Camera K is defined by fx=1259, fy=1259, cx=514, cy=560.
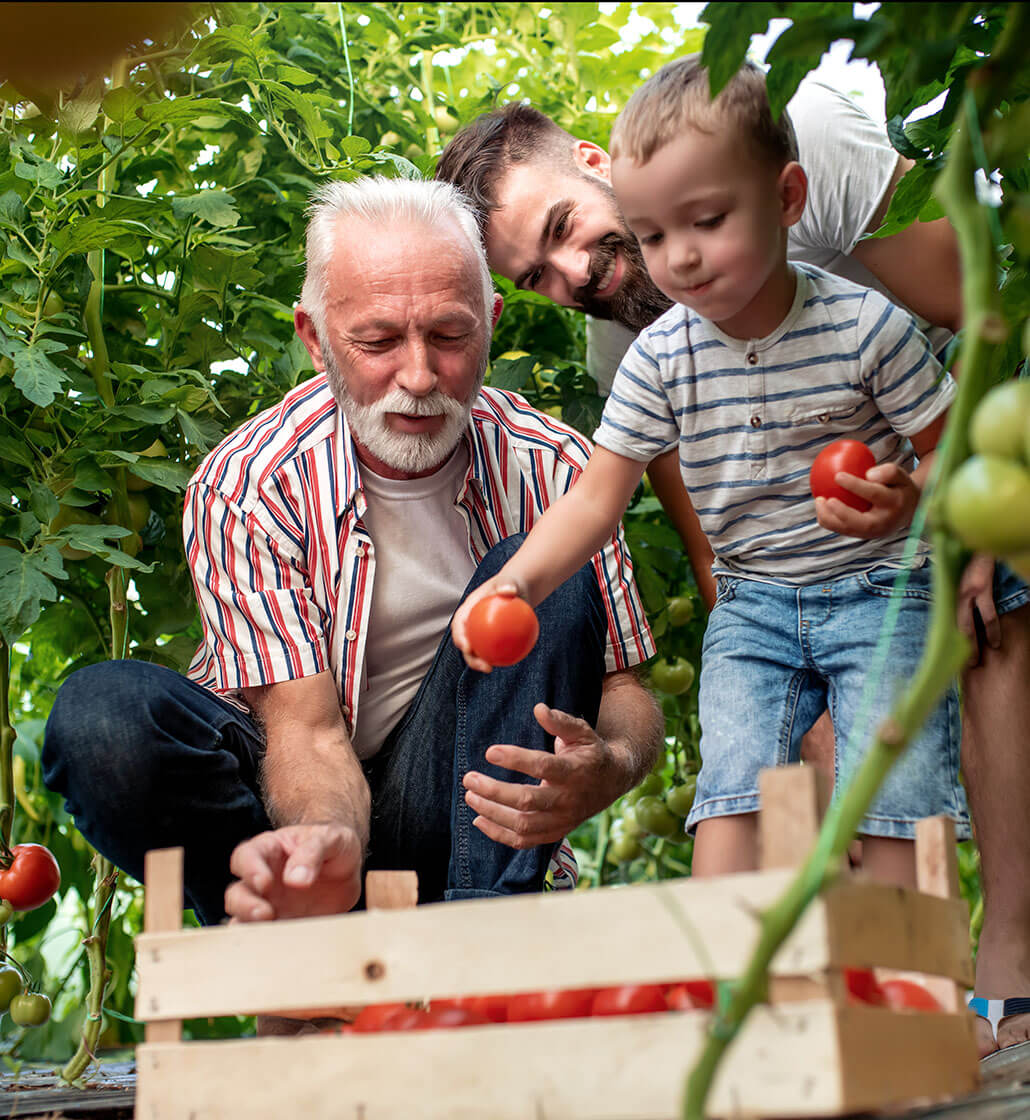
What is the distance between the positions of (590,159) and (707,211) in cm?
111

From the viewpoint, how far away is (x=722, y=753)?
181 centimetres

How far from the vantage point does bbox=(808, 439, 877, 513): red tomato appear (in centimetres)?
155

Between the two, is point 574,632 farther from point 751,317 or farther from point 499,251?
point 499,251

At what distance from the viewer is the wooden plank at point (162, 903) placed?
3.54 feet

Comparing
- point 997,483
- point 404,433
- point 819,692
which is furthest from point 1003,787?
point 997,483

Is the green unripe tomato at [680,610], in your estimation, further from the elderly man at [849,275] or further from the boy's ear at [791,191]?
the boy's ear at [791,191]

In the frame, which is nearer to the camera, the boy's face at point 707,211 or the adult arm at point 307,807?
the adult arm at point 307,807

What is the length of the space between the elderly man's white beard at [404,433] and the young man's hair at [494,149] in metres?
0.55

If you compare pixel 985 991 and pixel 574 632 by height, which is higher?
pixel 574 632

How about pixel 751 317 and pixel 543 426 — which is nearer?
pixel 751 317

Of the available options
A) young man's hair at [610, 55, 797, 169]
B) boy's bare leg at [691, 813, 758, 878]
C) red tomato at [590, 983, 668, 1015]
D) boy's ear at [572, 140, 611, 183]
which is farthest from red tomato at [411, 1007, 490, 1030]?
boy's ear at [572, 140, 611, 183]

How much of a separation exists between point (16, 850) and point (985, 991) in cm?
159

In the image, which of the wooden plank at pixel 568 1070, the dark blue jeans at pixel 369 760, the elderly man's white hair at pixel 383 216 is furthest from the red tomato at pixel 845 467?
the elderly man's white hair at pixel 383 216

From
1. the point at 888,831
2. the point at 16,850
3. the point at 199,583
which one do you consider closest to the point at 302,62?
the point at 199,583
